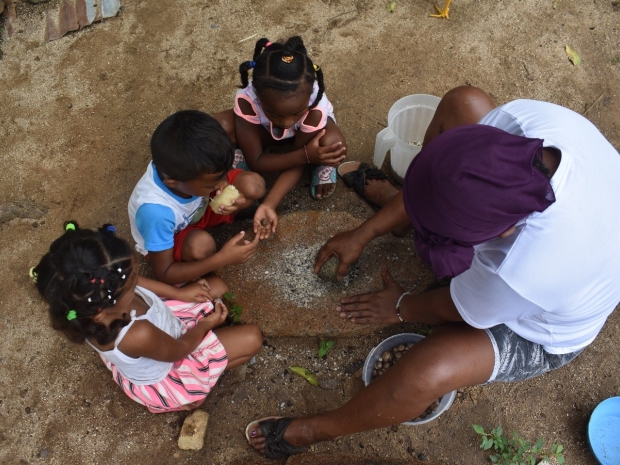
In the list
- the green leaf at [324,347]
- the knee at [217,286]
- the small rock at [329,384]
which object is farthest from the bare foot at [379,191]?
the knee at [217,286]

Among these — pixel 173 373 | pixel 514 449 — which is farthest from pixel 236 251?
pixel 514 449

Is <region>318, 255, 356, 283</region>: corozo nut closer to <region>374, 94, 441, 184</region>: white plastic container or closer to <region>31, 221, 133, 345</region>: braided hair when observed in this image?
<region>374, 94, 441, 184</region>: white plastic container

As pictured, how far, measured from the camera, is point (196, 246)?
2.24 m

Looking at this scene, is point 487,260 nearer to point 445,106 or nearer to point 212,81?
point 445,106

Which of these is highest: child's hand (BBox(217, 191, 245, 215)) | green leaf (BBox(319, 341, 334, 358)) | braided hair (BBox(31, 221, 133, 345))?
braided hair (BBox(31, 221, 133, 345))

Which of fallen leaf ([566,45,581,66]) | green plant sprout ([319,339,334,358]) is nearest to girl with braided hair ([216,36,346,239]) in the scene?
green plant sprout ([319,339,334,358])

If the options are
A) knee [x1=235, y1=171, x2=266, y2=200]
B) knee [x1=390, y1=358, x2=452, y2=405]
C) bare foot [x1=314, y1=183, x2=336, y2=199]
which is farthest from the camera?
bare foot [x1=314, y1=183, x2=336, y2=199]

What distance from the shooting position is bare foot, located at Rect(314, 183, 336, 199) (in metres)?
2.67

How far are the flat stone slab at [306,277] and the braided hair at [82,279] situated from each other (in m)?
0.86

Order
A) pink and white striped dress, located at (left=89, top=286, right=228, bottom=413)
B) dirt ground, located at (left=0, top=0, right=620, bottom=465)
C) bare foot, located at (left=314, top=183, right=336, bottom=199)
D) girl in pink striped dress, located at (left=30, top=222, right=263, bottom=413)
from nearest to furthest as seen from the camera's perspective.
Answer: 1. girl in pink striped dress, located at (left=30, top=222, right=263, bottom=413)
2. pink and white striped dress, located at (left=89, top=286, right=228, bottom=413)
3. dirt ground, located at (left=0, top=0, right=620, bottom=465)
4. bare foot, located at (left=314, top=183, right=336, bottom=199)

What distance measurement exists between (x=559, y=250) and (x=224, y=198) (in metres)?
1.45

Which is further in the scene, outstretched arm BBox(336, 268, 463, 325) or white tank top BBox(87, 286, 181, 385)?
outstretched arm BBox(336, 268, 463, 325)

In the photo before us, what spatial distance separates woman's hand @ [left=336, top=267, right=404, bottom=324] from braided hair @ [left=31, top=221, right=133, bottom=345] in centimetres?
109

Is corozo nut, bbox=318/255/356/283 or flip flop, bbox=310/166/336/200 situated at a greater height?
flip flop, bbox=310/166/336/200
